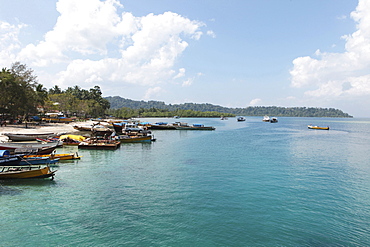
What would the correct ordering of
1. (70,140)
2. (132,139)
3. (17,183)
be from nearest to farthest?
1. (17,183)
2. (70,140)
3. (132,139)

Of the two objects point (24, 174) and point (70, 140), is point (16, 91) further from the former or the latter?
point (24, 174)

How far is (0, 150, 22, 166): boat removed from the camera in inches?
950

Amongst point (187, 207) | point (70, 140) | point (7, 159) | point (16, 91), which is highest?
point (16, 91)

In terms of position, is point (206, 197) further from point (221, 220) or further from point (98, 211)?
point (98, 211)

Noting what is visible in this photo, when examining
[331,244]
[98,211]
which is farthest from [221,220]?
[98,211]

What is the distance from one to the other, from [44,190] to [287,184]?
22116 millimetres

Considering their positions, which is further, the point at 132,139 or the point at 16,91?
the point at 16,91

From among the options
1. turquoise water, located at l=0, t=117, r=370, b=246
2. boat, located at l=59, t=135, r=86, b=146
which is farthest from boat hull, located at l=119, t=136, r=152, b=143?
turquoise water, located at l=0, t=117, r=370, b=246

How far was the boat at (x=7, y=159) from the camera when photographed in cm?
2414

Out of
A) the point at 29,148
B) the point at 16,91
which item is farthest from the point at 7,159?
the point at 16,91

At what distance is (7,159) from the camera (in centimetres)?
2438

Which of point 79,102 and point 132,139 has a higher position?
point 79,102

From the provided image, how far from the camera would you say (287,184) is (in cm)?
2386

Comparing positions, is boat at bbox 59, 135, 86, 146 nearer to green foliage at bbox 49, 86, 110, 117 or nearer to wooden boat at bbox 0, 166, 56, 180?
wooden boat at bbox 0, 166, 56, 180
